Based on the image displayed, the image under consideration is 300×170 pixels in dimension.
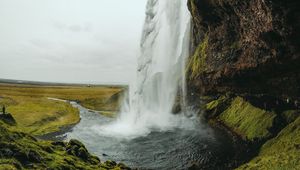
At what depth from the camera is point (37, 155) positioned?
34.9m

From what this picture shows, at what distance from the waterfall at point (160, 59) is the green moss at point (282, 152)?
5878 cm

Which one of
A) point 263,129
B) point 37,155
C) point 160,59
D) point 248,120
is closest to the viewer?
point 37,155

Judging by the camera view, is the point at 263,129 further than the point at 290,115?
Yes

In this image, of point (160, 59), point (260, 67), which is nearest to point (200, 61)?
point (260, 67)

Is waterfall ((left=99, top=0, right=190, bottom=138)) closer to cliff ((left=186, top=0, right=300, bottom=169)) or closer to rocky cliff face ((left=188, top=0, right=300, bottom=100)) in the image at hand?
cliff ((left=186, top=0, right=300, bottom=169))

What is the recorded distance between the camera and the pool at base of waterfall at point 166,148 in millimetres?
Answer: 50875

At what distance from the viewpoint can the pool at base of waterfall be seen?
167 ft

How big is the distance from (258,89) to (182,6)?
66017mm

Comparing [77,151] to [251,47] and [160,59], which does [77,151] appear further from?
[160,59]

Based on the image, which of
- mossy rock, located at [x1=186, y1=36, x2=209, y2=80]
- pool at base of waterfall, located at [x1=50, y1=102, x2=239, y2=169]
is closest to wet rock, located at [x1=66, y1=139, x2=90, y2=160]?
pool at base of waterfall, located at [x1=50, y1=102, x2=239, y2=169]

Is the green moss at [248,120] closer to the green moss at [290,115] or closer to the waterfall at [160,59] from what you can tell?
the green moss at [290,115]

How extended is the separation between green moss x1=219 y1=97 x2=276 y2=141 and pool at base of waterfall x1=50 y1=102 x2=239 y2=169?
3589 millimetres

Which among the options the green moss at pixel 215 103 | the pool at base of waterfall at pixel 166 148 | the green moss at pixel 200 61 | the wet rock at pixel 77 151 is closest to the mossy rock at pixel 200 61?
the green moss at pixel 200 61

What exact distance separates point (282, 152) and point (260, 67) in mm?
10246
